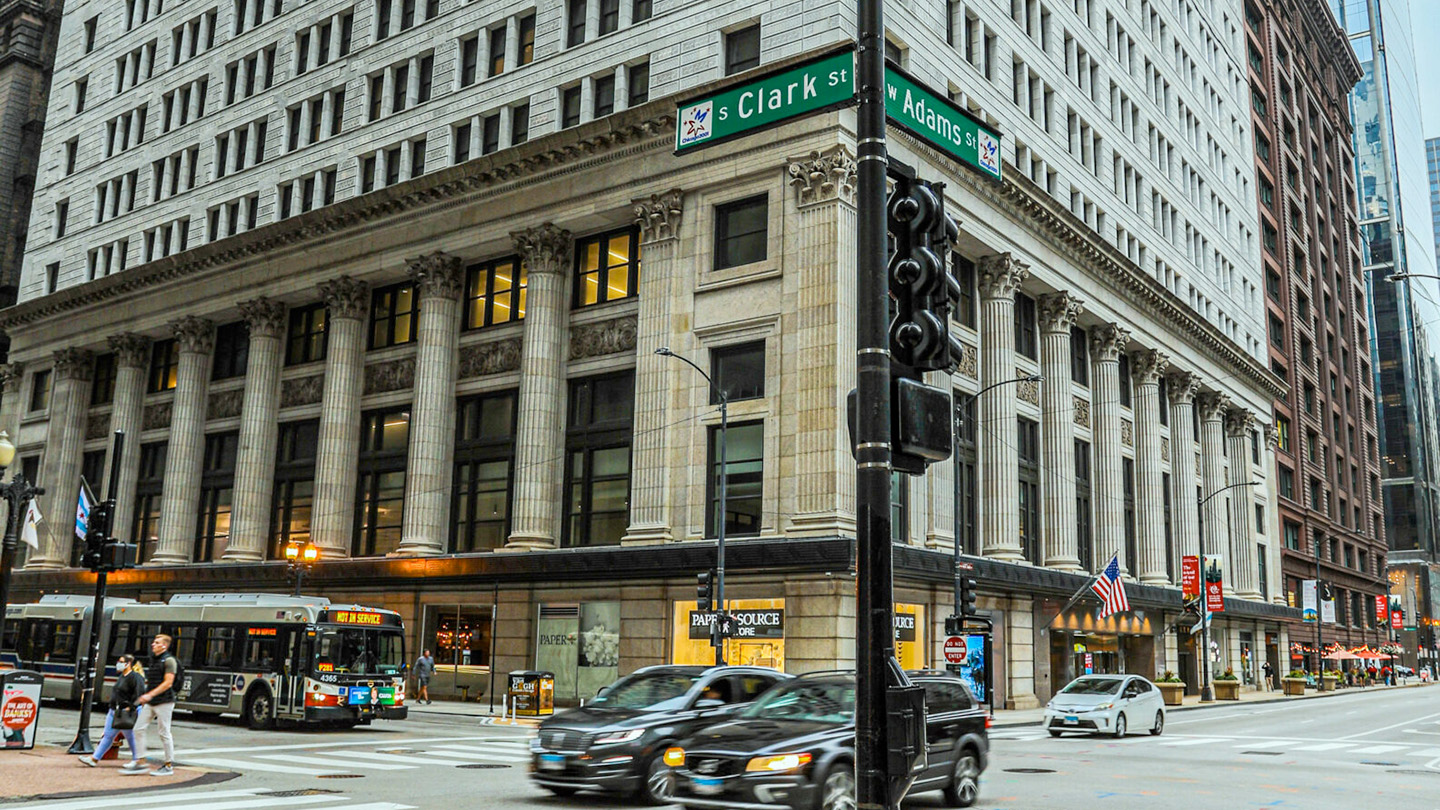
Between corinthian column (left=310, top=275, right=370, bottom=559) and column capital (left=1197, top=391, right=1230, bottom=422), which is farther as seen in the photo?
column capital (left=1197, top=391, right=1230, bottom=422)

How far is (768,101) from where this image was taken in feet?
30.0

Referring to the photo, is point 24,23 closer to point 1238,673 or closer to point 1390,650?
point 1238,673

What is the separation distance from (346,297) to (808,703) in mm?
38802

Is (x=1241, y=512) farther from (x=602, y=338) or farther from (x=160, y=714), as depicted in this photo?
(x=160, y=714)

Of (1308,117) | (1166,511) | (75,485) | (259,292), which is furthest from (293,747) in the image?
(1308,117)

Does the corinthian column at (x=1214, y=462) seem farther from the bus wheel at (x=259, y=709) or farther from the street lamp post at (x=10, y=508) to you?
the street lamp post at (x=10, y=508)

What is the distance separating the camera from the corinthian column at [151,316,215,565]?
52.7 metres

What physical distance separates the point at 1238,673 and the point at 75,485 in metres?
63.1

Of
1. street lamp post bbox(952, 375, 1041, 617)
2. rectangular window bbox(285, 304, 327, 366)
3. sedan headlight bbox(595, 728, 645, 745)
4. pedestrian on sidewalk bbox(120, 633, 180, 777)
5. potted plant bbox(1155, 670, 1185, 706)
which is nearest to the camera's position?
sedan headlight bbox(595, 728, 645, 745)

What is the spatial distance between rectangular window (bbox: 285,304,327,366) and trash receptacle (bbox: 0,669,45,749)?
3142 centimetres

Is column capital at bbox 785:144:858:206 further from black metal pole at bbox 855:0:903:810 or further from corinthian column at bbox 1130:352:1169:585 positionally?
black metal pole at bbox 855:0:903:810

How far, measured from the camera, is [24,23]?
→ 77.5 m

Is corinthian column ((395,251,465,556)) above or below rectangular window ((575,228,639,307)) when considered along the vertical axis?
below

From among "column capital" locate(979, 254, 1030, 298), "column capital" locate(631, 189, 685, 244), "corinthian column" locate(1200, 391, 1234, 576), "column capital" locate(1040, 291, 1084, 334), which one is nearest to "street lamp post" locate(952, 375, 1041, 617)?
"column capital" locate(979, 254, 1030, 298)
